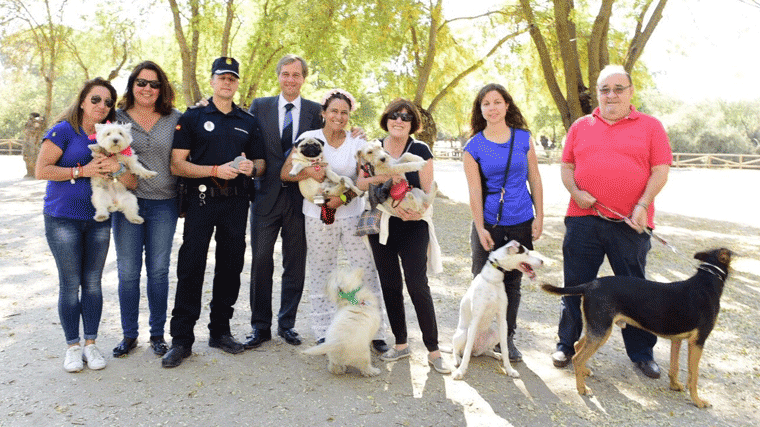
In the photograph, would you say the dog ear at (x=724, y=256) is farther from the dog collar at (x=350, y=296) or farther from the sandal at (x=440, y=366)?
the dog collar at (x=350, y=296)

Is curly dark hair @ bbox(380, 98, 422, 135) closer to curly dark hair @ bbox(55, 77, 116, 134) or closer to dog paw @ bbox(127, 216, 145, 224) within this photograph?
dog paw @ bbox(127, 216, 145, 224)

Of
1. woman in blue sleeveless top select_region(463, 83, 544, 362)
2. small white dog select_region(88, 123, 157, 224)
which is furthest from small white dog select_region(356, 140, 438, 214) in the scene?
small white dog select_region(88, 123, 157, 224)

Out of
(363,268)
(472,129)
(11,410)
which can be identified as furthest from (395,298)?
(11,410)

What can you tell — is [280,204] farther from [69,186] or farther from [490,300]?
[490,300]

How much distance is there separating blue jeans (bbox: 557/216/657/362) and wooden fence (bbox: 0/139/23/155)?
42.6 meters

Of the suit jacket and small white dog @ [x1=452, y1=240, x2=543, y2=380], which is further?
the suit jacket

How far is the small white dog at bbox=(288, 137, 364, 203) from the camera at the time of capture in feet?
14.1

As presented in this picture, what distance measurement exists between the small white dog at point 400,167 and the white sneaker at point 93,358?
2.62 metres

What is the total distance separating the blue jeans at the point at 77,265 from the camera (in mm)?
4008

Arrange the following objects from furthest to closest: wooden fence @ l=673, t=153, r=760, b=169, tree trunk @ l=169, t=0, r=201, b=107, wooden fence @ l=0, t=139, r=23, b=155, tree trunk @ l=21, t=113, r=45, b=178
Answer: wooden fence @ l=0, t=139, r=23, b=155 → wooden fence @ l=673, t=153, r=760, b=169 → tree trunk @ l=21, t=113, r=45, b=178 → tree trunk @ l=169, t=0, r=201, b=107

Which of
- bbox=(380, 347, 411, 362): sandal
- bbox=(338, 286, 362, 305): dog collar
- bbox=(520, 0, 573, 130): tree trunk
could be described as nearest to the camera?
bbox=(338, 286, 362, 305): dog collar

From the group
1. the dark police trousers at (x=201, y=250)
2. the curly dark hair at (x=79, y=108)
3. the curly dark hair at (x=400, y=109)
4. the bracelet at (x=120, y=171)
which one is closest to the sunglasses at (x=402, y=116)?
the curly dark hair at (x=400, y=109)

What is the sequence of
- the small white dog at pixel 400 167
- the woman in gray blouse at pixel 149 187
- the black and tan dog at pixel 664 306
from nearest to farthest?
the black and tan dog at pixel 664 306 → the small white dog at pixel 400 167 → the woman in gray blouse at pixel 149 187

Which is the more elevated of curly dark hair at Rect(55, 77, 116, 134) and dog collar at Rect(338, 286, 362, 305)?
curly dark hair at Rect(55, 77, 116, 134)
